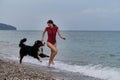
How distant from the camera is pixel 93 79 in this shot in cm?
1231

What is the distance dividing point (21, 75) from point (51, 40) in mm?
2934

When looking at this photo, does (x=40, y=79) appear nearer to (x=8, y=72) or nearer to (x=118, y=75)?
(x=8, y=72)

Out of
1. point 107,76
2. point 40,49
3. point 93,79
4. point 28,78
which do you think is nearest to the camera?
point 28,78

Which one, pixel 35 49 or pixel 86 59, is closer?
pixel 35 49

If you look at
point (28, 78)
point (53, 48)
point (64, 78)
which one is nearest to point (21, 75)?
point (28, 78)

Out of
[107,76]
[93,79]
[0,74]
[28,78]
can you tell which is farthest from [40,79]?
[107,76]

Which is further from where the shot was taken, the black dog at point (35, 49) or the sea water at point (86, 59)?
the sea water at point (86, 59)

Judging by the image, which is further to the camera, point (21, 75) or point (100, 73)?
point (100, 73)

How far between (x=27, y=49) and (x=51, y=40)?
4.18 ft

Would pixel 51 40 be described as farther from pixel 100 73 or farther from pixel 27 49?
pixel 100 73

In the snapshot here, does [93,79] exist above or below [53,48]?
below

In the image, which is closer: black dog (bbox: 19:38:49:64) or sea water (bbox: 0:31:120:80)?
black dog (bbox: 19:38:49:64)

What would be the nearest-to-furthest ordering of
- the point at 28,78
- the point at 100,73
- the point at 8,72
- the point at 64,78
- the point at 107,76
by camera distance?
the point at 28,78 → the point at 8,72 → the point at 64,78 → the point at 107,76 → the point at 100,73

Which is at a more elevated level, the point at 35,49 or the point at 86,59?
the point at 86,59
